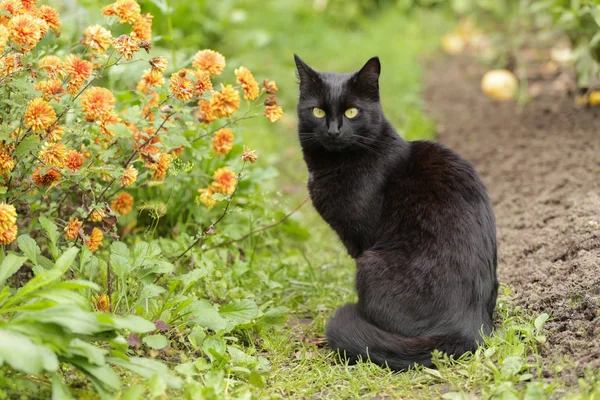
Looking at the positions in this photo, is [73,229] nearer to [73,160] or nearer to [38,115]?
[73,160]

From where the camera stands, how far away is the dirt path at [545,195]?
2.56m

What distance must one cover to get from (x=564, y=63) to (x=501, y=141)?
1.62m

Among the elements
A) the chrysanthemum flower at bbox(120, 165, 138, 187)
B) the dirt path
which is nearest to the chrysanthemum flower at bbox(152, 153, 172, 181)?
the chrysanthemum flower at bbox(120, 165, 138, 187)

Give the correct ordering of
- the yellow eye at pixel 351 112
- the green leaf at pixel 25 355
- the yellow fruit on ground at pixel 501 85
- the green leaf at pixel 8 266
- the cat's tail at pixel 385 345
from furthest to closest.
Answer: the yellow fruit on ground at pixel 501 85, the yellow eye at pixel 351 112, the cat's tail at pixel 385 345, the green leaf at pixel 8 266, the green leaf at pixel 25 355

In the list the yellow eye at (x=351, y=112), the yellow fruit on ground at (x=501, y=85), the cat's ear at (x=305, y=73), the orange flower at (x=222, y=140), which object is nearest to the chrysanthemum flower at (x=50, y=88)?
the orange flower at (x=222, y=140)

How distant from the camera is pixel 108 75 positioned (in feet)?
12.8

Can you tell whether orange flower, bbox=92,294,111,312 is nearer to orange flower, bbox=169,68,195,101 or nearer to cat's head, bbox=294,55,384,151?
orange flower, bbox=169,68,195,101

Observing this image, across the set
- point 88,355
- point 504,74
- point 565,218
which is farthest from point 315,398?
point 504,74

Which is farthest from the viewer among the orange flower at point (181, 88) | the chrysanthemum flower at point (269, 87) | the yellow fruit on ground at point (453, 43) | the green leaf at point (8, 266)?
the yellow fruit on ground at point (453, 43)

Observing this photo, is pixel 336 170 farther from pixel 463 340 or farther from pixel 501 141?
pixel 501 141

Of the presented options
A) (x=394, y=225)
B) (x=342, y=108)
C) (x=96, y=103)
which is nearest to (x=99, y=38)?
(x=96, y=103)

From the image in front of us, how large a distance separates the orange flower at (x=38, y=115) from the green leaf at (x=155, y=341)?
0.85 m

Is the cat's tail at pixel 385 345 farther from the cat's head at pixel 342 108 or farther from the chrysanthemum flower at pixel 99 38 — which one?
the chrysanthemum flower at pixel 99 38

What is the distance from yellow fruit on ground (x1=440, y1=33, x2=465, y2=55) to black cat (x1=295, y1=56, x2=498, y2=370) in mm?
4679
